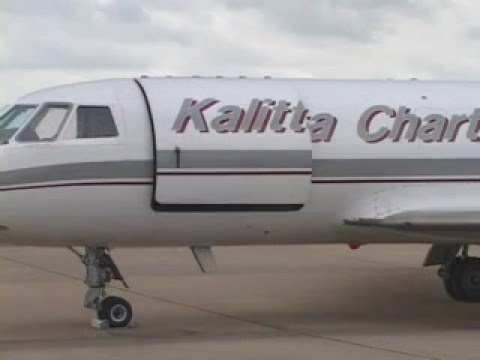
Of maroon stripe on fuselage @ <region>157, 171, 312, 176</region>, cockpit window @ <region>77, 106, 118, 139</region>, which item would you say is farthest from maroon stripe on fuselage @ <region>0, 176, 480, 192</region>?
cockpit window @ <region>77, 106, 118, 139</region>

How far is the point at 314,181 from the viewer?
12.6m

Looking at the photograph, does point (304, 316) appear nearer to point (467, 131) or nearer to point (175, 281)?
point (467, 131)

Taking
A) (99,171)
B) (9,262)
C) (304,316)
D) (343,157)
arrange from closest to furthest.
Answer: (99,171) → (343,157) → (304,316) → (9,262)

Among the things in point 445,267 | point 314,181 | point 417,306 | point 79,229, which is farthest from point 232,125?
point 445,267

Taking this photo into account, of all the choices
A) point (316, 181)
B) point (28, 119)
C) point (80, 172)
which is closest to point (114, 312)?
point (80, 172)

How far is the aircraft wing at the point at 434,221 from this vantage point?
12.4 m

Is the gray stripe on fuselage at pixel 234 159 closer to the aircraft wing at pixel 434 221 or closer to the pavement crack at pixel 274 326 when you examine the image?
the aircraft wing at pixel 434 221

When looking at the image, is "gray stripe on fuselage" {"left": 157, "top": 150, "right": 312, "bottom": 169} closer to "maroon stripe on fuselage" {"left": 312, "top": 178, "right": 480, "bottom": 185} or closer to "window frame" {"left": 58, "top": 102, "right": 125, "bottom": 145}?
"maroon stripe on fuselage" {"left": 312, "top": 178, "right": 480, "bottom": 185}

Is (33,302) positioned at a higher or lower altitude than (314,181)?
lower

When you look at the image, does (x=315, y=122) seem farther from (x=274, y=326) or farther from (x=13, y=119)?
(x=13, y=119)

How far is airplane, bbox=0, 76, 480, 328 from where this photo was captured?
11.9 m

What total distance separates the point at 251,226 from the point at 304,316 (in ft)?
6.32

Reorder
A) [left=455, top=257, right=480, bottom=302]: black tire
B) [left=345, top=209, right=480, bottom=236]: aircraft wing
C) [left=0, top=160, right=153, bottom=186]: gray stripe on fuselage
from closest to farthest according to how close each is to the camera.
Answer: [left=0, top=160, right=153, bottom=186]: gray stripe on fuselage → [left=345, top=209, right=480, bottom=236]: aircraft wing → [left=455, top=257, right=480, bottom=302]: black tire

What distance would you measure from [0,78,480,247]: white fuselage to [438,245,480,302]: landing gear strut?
2.74 m
